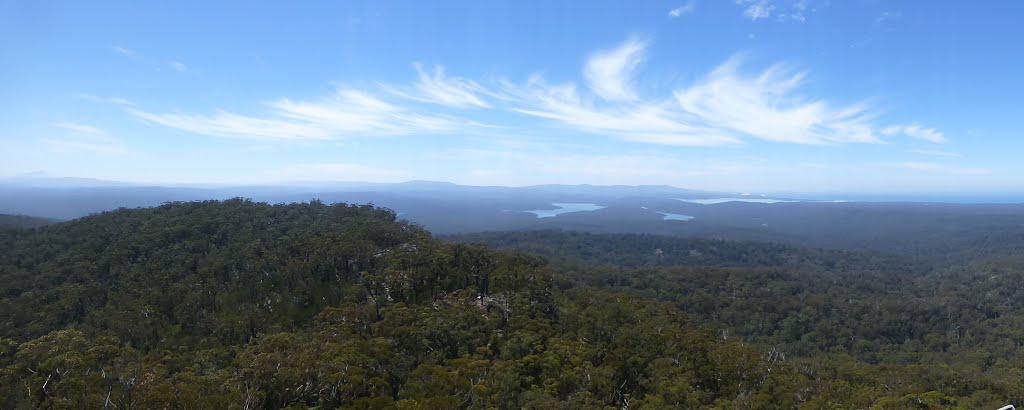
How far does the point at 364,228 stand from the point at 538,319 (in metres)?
31.4

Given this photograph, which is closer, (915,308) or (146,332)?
(146,332)

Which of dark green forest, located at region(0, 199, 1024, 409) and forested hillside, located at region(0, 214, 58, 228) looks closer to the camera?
dark green forest, located at region(0, 199, 1024, 409)

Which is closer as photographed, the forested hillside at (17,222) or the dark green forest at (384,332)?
the dark green forest at (384,332)

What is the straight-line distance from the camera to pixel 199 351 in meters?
30.9

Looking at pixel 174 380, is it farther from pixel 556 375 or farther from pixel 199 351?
pixel 556 375

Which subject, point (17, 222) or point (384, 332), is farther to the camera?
point (17, 222)

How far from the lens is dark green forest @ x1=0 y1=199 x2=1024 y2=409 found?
71.9 feet

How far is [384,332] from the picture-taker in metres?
32.1

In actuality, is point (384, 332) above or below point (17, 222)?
above

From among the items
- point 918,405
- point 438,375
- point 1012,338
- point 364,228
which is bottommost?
point 1012,338

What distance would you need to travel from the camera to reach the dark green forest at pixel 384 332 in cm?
2191

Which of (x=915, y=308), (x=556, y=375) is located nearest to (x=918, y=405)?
(x=556, y=375)

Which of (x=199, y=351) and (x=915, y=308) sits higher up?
(x=199, y=351)

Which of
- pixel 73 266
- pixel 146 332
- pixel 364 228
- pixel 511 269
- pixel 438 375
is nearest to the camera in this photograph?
pixel 438 375
